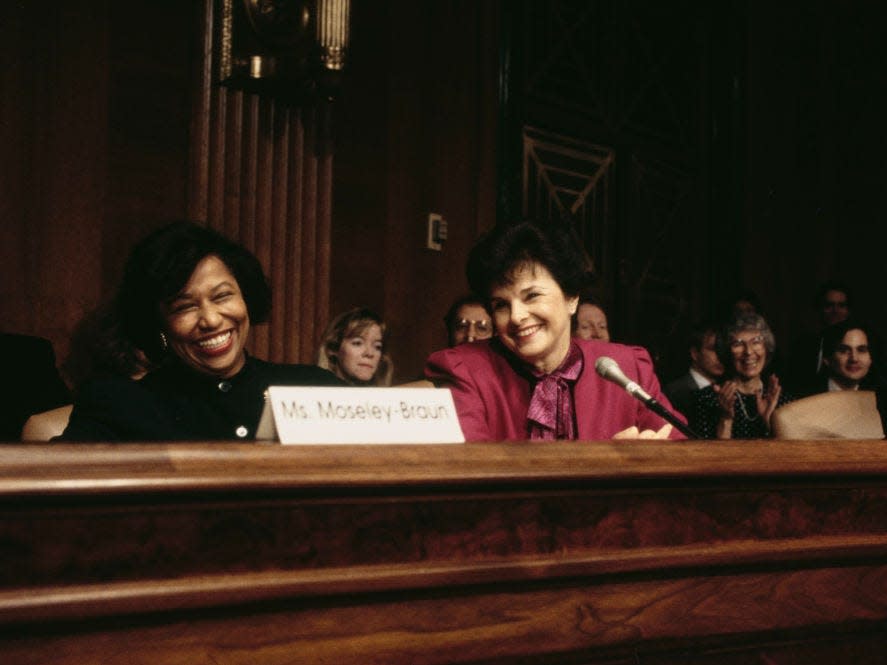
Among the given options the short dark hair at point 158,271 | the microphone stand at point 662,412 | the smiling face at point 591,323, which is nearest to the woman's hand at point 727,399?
the smiling face at point 591,323

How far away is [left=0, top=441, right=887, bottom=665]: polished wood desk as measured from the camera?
0.86m

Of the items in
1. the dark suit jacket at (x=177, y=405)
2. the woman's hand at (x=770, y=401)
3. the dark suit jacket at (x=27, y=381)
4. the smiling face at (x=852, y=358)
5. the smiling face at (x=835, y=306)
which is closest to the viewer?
the dark suit jacket at (x=177, y=405)

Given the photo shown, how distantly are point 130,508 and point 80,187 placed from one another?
2.26m

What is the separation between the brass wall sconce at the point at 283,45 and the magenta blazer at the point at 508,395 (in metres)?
1.43

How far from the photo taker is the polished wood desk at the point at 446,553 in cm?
86

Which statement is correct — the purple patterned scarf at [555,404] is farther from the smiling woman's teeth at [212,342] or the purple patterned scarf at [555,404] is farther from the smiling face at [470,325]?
the smiling face at [470,325]

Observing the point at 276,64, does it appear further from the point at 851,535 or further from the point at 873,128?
the point at 873,128

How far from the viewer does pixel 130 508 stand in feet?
2.91

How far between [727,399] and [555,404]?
1.84 m

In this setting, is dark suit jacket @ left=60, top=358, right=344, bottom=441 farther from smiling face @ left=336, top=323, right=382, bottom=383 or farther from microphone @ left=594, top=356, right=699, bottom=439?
smiling face @ left=336, top=323, right=382, bottom=383

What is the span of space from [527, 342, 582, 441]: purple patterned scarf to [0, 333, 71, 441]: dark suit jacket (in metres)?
1.22

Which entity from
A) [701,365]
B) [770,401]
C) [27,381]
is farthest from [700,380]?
[27,381]

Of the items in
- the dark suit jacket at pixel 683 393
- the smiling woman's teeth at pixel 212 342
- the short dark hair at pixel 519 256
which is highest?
the short dark hair at pixel 519 256

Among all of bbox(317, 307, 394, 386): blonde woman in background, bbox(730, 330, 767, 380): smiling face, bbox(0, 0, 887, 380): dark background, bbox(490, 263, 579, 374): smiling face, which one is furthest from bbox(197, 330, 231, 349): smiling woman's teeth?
bbox(730, 330, 767, 380): smiling face
